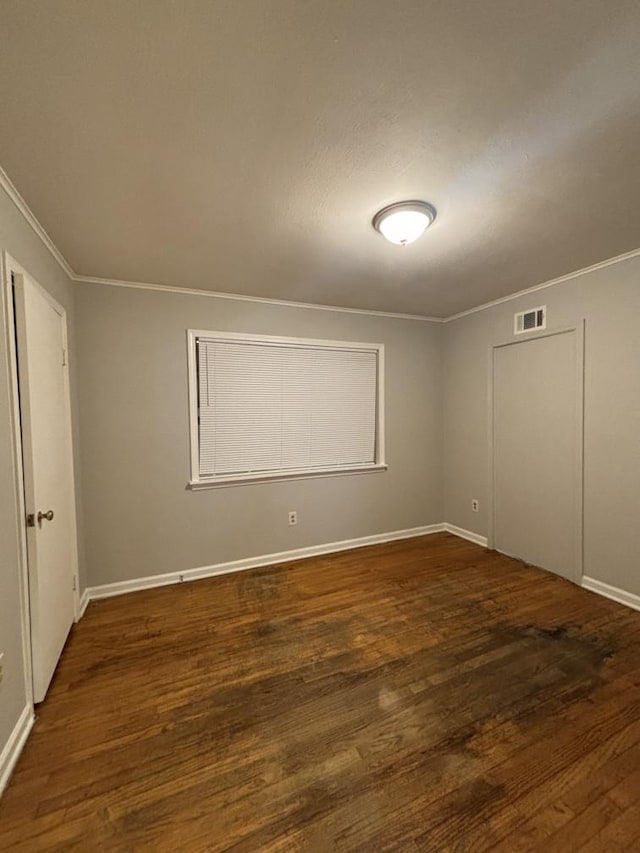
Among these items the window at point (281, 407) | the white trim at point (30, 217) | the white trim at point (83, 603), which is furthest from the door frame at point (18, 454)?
the window at point (281, 407)

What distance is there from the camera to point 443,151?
1.45m

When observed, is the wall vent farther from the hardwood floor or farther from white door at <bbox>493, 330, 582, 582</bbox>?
the hardwood floor

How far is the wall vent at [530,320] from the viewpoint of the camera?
3.07 m

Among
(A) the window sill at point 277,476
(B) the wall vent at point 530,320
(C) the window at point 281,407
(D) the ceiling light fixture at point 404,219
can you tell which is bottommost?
(A) the window sill at point 277,476

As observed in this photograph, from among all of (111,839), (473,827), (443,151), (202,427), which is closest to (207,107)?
(443,151)

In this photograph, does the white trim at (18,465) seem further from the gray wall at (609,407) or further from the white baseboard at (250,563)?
A: the gray wall at (609,407)

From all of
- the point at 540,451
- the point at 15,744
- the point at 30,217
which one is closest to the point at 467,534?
the point at 540,451

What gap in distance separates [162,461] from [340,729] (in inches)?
89.3

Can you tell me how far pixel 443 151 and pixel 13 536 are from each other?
248cm

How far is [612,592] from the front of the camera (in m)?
2.65

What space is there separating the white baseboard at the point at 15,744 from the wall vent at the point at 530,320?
165 inches

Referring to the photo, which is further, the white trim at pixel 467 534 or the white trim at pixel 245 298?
the white trim at pixel 467 534

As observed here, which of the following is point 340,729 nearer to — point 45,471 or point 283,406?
point 45,471

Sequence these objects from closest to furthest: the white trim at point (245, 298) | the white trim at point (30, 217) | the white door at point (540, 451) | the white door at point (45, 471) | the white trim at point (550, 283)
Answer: the white trim at point (30, 217) < the white door at point (45, 471) < the white trim at point (550, 283) < the white trim at point (245, 298) < the white door at point (540, 451)
